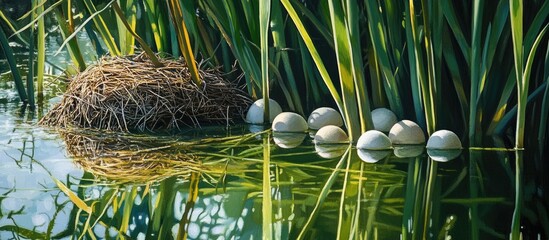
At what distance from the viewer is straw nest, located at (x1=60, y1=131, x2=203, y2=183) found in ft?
8.02

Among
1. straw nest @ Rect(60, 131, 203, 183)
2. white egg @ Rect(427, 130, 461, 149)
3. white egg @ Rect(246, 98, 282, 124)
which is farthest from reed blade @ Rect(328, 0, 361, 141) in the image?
white egg @ Rect(246, 98, 282, 124)

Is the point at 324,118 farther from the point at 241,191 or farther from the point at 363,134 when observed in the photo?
the point at 241,191

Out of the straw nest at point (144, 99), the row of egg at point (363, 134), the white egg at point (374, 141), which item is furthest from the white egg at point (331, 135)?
the straw nest at point (144, 99)

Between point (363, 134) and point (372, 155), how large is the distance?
11 cm

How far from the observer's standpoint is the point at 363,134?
2703 mm

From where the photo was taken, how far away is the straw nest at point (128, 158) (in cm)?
245

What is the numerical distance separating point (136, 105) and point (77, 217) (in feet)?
4.61

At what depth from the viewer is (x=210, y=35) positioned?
364cm

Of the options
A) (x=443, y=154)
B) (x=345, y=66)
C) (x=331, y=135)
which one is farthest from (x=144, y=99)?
(x=443, y=154)

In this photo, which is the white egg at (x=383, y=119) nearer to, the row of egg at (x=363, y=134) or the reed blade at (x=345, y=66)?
the row of egg at (x=363, y=134)

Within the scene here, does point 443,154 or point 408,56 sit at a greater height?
point 408,56

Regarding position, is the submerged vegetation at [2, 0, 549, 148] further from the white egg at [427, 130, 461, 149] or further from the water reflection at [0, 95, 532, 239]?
the water reflection at [0, 95, 532, 239]

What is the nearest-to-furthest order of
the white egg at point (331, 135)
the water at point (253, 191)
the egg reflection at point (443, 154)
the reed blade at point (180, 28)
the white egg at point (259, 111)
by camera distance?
the water at point (253, 191) → the egg reflection at point (443, 154) → the white egg at point (331, 135) → the reed blade at point (180, 28) → the white egg at point (259, 111)

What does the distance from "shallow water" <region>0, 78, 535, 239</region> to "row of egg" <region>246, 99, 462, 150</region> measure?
0.17 feet
